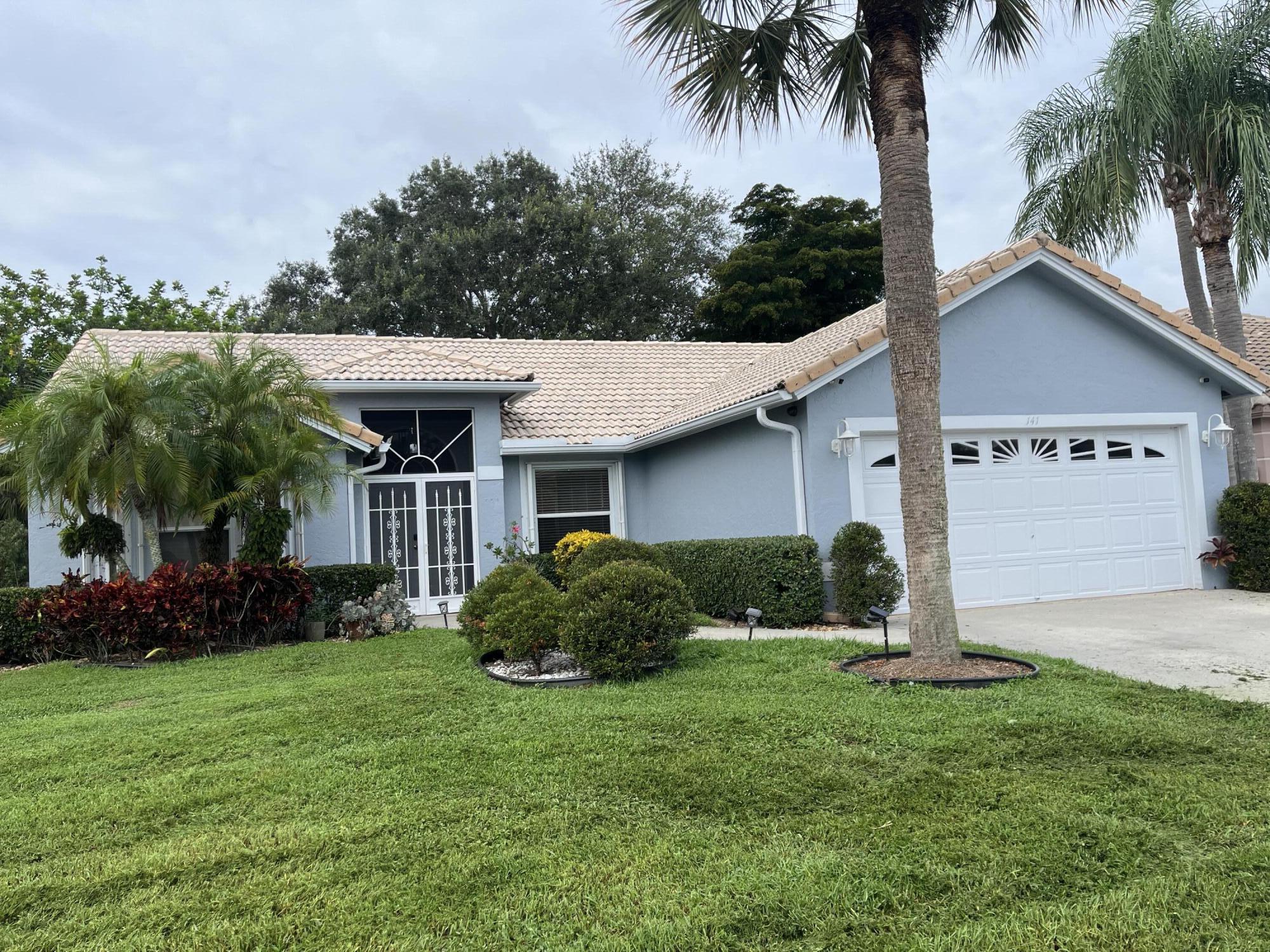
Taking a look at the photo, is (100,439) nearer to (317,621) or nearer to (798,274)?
(317,621)

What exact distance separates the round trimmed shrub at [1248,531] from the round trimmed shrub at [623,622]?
946 centimetres

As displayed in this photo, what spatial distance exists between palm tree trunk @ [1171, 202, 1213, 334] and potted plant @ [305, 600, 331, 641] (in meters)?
14.7

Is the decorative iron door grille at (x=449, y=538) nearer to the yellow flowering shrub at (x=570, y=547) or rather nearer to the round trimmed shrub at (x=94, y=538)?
the yellow flowering shrub at (x=570, y=547)

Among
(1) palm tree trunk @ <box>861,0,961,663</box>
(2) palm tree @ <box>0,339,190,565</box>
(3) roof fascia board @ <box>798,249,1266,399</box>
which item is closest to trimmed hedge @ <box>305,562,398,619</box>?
(2) palm tree @ <box>0,339,190,565</box>

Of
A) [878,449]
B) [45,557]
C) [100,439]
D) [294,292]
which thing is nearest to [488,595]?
[100,439]

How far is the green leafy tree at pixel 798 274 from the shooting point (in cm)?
3059

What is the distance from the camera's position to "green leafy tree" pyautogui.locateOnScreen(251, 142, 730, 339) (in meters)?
31.6

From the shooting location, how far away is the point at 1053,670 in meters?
7.30

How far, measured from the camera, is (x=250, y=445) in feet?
36.4

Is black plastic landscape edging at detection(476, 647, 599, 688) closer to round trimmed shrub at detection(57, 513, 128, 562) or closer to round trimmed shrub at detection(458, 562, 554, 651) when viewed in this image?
round trimmed shrub at detection(458, 562, 554, 651)

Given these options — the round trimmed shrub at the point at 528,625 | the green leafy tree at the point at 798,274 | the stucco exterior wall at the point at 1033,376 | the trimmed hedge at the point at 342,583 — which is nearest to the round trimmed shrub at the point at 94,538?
the trimmed hedge at the point at 342,583

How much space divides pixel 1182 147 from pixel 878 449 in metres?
7.32

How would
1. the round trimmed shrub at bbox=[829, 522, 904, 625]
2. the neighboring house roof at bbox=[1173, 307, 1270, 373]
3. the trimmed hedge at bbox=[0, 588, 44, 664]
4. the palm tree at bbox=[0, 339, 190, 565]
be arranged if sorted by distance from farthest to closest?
the neighboring house roof at bbox=[1173, 307, 1270, 373] < the trimmed hedge at bbox=[0, 588, 44, 664] < the round trimmed shrub at bbox=[829, 522, 904, 625] < the palm tree at bbox=[0, 339, 190, 565]

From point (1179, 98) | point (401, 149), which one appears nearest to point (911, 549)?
point (1179, 98)
